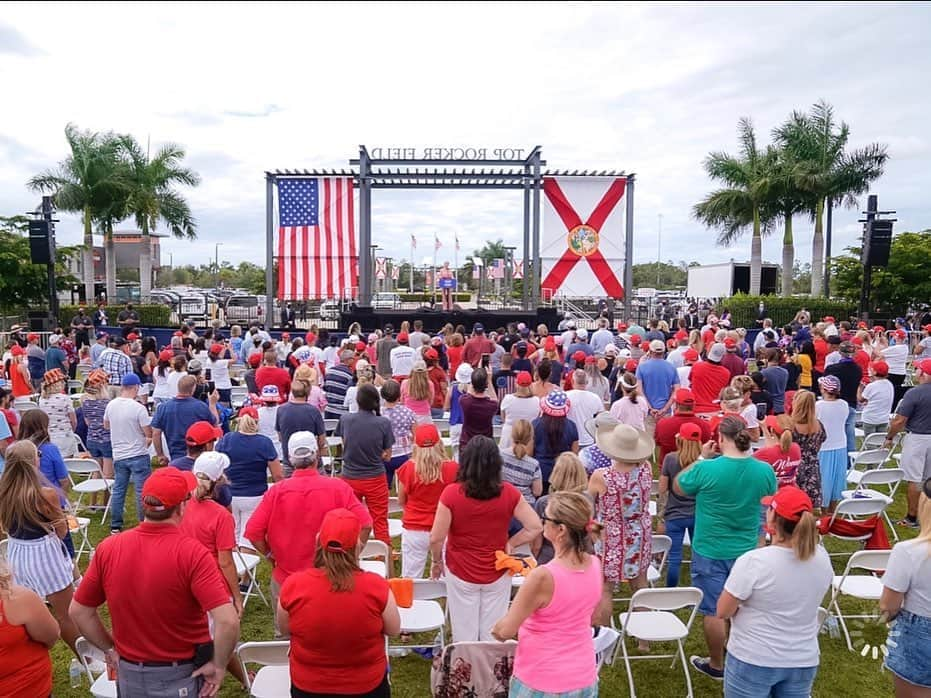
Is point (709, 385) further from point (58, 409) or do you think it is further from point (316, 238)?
point (316, 238)

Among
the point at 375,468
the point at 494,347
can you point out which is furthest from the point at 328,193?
the point at 375,468

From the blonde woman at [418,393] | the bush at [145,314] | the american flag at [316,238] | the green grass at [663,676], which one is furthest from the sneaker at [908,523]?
the bush at [145,314]

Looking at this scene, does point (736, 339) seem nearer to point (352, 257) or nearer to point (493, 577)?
point (493, 577)

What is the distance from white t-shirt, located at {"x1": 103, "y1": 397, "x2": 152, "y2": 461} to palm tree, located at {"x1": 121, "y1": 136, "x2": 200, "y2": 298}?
84.2 feet

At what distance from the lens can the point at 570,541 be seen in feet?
9.11

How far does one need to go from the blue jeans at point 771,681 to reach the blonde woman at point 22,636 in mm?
2969

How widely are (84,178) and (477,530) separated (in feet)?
99.6

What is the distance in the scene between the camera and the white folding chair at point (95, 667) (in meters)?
3.30

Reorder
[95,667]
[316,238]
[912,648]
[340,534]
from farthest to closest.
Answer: [316,238] → [95,667] → [912,648] → [340,534]

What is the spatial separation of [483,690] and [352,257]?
16861mm

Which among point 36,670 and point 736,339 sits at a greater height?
point 736,339

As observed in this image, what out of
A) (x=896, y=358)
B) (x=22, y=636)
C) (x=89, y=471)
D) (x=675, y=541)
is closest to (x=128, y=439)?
(x=89, y=471)

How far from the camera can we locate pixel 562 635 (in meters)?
2.79

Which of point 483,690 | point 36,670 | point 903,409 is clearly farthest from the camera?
point 903,409
